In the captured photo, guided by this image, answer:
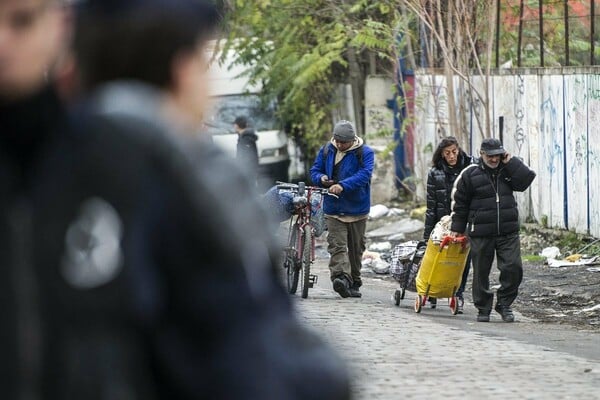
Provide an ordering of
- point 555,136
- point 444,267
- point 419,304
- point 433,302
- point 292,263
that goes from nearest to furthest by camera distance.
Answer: point 444,267 → point 419,304 → point 433,302 → point 292,263 → point 555,136

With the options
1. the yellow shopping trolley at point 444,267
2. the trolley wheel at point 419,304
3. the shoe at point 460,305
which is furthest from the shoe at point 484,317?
the trolley wheel at point 419,304

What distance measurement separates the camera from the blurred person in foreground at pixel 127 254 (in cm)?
216

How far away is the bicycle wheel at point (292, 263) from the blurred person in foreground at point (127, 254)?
12.2 meters

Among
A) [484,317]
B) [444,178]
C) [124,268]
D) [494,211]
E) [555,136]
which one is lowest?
[484,317]

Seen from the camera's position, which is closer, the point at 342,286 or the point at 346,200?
the point at 342,286

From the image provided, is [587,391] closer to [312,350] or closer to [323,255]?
[312,350]

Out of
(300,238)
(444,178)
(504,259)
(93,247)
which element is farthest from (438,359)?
(93,247)

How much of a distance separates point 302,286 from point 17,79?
12.3m

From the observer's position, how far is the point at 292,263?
14625 millimetres

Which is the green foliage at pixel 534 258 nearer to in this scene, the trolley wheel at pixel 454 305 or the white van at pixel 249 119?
the trolley wheel at pixel 454 305

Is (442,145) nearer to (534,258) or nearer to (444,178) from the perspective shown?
(444,178)

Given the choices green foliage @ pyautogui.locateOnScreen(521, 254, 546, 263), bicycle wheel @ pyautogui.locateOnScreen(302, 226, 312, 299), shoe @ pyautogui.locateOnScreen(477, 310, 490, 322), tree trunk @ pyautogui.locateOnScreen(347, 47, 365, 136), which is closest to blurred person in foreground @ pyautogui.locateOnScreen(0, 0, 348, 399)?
shoe @ pyautogui.locateOnScreen(477, 310, 490, 322)

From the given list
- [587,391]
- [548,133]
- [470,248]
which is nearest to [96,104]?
[587,391]

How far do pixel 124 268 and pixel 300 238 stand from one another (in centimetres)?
1234
